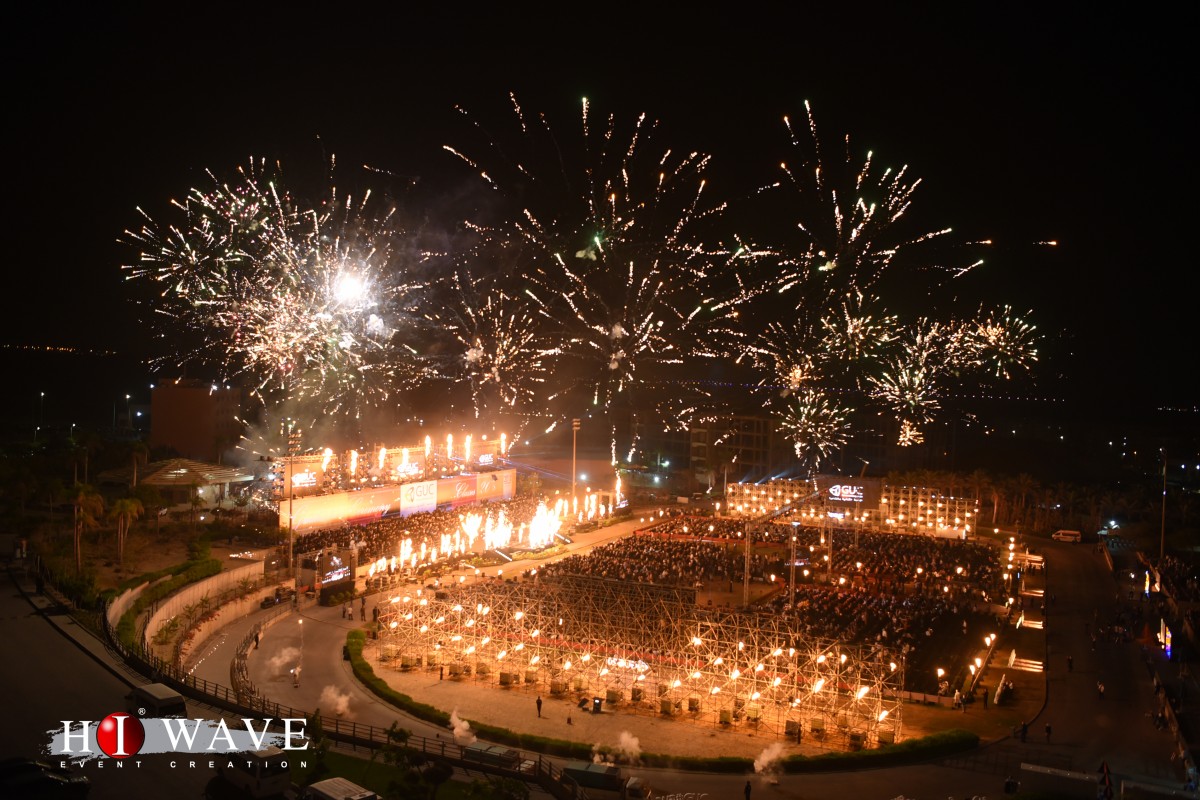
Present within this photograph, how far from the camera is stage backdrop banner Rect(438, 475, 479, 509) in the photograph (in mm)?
38634

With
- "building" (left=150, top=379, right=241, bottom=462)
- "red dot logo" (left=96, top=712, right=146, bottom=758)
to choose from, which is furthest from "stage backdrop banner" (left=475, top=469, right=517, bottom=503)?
"red dot logo" (left=96, top=712, right=146, bottom=758)

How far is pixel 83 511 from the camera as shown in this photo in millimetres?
24719

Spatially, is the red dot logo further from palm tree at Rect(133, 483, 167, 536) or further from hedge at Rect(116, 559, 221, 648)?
palm tree at Rect(133, 483, 167, 536)

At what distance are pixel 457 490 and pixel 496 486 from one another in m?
3.05

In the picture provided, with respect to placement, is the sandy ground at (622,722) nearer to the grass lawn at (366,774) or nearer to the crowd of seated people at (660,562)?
the grass lawn at (366,774)

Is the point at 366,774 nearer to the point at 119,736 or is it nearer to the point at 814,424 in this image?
the point at 119,736

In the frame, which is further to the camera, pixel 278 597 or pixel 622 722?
pixel 278 597

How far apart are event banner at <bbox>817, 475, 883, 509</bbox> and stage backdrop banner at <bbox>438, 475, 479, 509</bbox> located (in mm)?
14839

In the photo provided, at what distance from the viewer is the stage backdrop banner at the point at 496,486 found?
41250 mm

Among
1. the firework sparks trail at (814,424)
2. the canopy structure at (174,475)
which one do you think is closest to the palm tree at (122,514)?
the canopy structure at (174,475)

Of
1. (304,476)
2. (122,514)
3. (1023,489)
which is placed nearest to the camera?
(122,514)

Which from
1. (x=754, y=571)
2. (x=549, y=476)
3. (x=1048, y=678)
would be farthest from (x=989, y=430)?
(x=1048, y=678)

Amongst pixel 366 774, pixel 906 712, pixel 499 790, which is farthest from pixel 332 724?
pixel 906 712

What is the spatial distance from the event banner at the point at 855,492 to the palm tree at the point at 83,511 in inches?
1080
